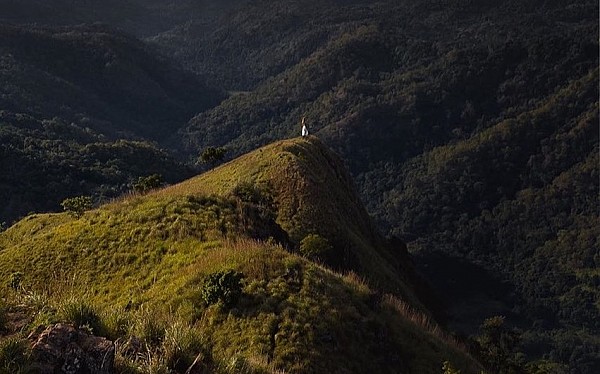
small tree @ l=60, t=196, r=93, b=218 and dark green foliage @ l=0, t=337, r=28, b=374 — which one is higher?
small tree @ l=60, t=196, r=93, b=218

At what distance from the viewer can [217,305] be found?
2006 centimetres

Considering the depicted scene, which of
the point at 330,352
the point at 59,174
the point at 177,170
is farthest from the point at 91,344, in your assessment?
the point at 177,170

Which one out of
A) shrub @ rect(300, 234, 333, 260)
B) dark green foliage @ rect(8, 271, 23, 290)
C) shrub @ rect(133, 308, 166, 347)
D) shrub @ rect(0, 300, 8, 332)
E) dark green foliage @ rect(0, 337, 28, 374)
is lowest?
shrub @ rect(300, 234, 333, 260)

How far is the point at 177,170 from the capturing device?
172 m

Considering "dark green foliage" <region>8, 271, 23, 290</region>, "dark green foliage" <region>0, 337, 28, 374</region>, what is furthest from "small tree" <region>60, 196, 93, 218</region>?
"dark green foliage" <region>0, 337, 28, 374</region>

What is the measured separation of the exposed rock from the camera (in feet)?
27.7

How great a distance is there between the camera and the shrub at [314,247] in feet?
107

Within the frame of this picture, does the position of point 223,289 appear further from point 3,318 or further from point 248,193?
point 248,193

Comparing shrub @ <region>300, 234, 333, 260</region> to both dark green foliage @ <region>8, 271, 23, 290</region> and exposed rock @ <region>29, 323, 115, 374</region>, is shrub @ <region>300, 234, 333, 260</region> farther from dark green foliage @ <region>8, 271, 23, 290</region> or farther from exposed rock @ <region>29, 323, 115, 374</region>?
exposed rock @ <region>29, 323, 115, 374</region>

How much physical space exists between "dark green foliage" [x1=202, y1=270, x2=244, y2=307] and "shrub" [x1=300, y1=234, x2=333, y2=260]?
11.8 meters

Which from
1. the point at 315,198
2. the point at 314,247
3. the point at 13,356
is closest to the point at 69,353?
the point at 13,356

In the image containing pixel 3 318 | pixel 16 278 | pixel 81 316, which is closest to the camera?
pixel 3 318

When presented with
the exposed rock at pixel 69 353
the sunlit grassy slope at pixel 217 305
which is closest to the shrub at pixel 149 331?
the sunlit grassy slope at pixel 217 305

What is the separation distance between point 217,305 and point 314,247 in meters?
13.6
